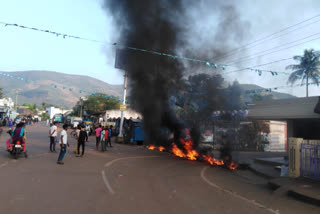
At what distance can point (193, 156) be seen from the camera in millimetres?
12516

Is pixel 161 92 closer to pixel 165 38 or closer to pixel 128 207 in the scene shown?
pixel 165 38

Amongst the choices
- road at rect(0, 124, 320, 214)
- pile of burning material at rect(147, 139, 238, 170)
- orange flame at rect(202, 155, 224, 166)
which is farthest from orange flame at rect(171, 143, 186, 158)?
road at rect(0, 124, 320, 214)

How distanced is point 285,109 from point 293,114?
550mm

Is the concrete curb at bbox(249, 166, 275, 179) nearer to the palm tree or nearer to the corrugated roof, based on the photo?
the corrugated roof

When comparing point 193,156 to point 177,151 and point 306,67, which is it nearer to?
point 177,151

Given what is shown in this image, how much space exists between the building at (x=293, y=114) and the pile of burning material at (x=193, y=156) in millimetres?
2879

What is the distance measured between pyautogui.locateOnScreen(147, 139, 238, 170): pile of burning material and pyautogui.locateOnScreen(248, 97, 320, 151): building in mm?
2879

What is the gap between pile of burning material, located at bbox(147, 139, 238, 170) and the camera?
10336mm

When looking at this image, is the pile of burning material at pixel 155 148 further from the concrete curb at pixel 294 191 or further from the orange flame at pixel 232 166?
the concrete curb at pixel 294 191

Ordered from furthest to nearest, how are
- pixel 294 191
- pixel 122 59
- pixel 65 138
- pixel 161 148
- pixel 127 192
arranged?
pixel 122 59, pixel 161 148, pixel 65 138, pixel 294 191, pixel 127 192

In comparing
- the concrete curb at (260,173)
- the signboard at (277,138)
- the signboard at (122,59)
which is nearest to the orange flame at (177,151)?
the concrete curb at (260,173)

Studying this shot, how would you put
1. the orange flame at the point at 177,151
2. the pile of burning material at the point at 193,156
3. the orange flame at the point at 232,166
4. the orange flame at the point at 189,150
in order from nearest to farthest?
the orange flame at the point at 232,166 < the pile of burning material at the point at 193,156 < the orange flame at the point at 189,150 < the orange flame at the point at 177,151

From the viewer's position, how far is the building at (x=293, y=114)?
9.57 metres

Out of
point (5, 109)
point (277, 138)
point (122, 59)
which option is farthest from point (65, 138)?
point (5, 109)
